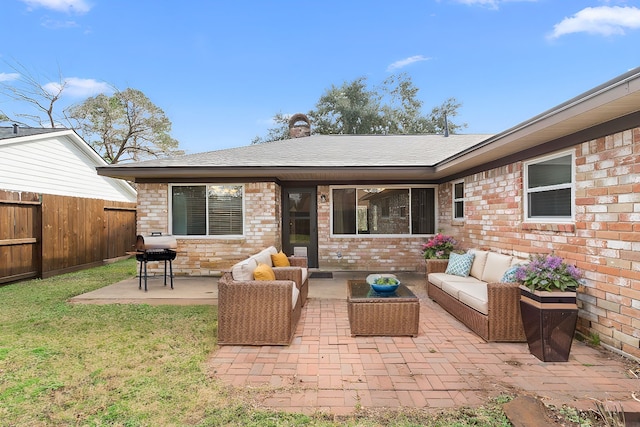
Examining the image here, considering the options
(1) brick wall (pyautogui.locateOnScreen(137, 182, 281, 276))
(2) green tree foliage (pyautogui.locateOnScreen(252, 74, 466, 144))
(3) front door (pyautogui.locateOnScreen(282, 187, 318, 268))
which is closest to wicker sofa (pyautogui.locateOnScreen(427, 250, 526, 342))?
(3) front door (pyautogui.locateOnScreen(282, 187, 318, 268))

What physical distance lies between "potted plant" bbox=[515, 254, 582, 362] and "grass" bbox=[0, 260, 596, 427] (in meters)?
1.08

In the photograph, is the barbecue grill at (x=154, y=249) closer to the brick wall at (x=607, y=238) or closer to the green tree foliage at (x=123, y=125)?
the brick wall at (x=607, y=238)

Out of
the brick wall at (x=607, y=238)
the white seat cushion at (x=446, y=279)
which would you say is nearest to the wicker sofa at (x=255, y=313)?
the white seat cushion at (x=446, y=279)

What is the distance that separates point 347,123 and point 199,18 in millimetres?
13512

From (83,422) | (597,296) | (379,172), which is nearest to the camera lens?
(83,422)

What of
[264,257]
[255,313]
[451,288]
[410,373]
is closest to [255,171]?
[264,257]

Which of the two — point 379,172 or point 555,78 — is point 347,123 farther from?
point 379,172

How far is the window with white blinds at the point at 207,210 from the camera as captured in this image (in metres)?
7.64

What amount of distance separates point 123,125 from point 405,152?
17.3 m

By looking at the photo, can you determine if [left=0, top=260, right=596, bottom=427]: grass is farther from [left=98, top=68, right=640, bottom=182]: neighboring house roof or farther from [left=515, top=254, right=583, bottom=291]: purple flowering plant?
[left=98, top=68, right=640, bottom=182]: neighboring house roof

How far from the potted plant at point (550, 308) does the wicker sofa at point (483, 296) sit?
0.17 metres

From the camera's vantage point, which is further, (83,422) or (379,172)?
(379,172)

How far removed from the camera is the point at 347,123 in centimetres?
2200

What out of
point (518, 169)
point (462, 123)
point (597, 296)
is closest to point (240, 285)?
point (597, 296)
